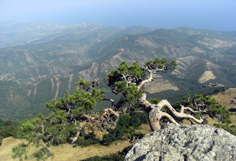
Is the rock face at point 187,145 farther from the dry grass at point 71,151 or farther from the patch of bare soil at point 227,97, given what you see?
the patch of bare soil at point 227,97

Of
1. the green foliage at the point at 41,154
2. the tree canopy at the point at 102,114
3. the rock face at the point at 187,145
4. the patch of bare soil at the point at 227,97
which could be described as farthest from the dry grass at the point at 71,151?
→ the patch of bare soil at the point at 227,97

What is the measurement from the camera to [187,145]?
632 centimetres

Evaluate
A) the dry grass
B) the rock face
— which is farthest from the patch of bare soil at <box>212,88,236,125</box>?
the rock face

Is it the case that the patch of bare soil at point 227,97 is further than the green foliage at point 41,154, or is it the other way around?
the patch of bare soil at point 227,97

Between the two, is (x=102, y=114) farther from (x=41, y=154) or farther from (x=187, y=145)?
(x=41, y=154)

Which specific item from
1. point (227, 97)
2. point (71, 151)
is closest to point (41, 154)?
point (71, 151)

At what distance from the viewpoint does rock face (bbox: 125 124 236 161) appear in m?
5.51

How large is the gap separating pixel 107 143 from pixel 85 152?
15.9 ft

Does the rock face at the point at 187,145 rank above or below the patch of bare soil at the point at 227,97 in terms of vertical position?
above

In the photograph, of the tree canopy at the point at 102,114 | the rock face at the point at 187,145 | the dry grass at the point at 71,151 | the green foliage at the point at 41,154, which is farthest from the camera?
the dry grass at the point at 71,151

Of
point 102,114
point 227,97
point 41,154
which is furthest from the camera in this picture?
point 227,97

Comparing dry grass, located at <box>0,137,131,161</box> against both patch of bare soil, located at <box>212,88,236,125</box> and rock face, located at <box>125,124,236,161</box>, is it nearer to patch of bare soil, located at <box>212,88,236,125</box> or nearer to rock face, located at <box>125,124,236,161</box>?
rock face, located at <box>125,124,236,161</box>

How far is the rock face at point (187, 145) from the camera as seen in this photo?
5.51 metres

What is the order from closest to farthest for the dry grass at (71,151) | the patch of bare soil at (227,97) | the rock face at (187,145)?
the rock face at (187,145) < the dry grass at (71,151) < the patch of bare soil at (227,97)
